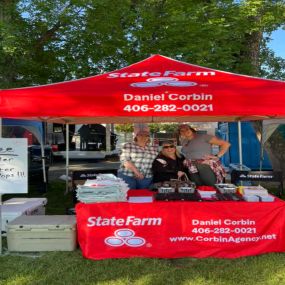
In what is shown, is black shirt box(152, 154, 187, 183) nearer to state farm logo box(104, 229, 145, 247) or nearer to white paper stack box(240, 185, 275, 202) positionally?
white paper stack box(240, 185, 275, 202)

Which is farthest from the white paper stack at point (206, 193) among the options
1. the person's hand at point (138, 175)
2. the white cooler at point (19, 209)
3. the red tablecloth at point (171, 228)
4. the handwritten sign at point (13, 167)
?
the white cooler at point (19, 209)

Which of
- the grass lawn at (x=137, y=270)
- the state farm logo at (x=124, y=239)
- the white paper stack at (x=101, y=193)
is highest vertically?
the white paper stack at (x=101, y=193)

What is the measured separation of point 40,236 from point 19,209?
3.39 ft

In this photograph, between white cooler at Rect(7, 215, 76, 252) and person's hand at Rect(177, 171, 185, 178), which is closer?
white cooler at Rect(7, 215, 76, 252)

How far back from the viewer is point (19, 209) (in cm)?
530

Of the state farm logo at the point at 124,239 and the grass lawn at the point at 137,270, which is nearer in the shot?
the grass lawn at the point at 137,270

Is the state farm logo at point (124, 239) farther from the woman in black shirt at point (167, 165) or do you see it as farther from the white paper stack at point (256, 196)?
the woman in black shirt at point (167, 165)

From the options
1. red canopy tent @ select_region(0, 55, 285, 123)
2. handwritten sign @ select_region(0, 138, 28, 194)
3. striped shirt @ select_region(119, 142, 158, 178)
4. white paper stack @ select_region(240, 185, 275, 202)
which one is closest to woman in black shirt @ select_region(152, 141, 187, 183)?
striped shirt @ select_region(119, 142, 158, 178)

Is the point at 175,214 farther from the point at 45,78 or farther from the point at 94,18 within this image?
the point at 45,78

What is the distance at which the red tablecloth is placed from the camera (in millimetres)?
4215

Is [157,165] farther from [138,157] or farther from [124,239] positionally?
[124,239]

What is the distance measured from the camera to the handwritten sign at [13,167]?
4383 millimetres

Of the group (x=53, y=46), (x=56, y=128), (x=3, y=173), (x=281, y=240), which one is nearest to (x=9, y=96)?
(x=3, y=173)

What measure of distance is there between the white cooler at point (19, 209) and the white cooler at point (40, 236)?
0.44 meters
